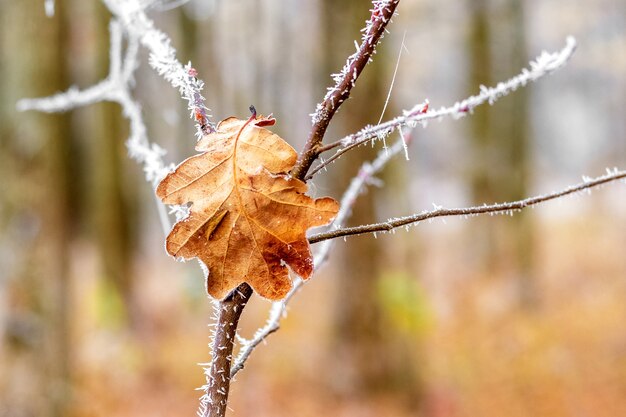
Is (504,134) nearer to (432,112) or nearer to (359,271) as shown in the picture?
(359,271)

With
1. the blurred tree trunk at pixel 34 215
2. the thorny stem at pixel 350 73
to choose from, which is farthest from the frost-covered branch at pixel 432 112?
the blurred tree trunk at pixel 34 215

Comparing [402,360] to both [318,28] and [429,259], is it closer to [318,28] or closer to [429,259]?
[318,28]

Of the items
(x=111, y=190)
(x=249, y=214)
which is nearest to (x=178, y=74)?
(x=249, y=214)

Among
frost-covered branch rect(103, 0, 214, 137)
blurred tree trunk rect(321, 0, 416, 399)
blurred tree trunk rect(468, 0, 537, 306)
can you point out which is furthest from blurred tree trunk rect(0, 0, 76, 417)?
blurred tree trunk rect(468, 0, 537, 306)

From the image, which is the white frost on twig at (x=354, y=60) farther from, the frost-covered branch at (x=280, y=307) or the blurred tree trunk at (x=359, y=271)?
the blurred tree trunk at (x=359, y=271)

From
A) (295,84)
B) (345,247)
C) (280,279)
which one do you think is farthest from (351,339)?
(295,84)

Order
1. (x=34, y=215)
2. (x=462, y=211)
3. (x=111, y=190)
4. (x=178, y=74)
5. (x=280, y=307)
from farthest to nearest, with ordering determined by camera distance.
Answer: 1. (x=111, y=190)
2. (x=34, y=215)
3. (x=280, y=307)
4. (x=178, y=74)
5. (x=462, y=211)

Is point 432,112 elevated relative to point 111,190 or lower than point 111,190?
lower
